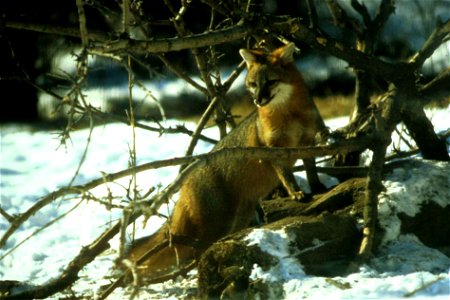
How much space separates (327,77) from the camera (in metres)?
8.94

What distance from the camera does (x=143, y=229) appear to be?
15.3 feet

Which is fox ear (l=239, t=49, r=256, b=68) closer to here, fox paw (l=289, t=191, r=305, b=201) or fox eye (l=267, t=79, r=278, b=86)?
fox eye (l=267, t=79, r=278, b=86)

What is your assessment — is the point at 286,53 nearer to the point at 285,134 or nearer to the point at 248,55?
the point at 248,55

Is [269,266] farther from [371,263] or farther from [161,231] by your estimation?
[161,231]

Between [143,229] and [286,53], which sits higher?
[286,53]

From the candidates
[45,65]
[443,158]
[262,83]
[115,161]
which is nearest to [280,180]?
[262,83]

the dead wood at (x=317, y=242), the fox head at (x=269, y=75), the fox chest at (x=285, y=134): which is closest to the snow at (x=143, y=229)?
the dead wood at (x=317, y=242)

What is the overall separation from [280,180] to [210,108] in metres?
0.87

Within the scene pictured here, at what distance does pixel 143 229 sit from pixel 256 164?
1367 millimetres

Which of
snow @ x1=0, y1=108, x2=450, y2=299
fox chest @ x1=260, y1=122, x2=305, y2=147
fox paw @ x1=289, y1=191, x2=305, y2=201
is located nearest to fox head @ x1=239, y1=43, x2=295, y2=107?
fox chest @ x1=260, y1=122, x2=305, y2=147

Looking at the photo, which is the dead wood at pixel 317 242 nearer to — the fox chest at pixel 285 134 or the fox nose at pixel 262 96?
the fox chest at pixel 285 134

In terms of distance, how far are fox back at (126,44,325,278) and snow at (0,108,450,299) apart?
30cm

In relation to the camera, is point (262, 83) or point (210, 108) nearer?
point (262, 83)

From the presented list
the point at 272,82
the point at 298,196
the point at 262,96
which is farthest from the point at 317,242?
the point at 272,82
